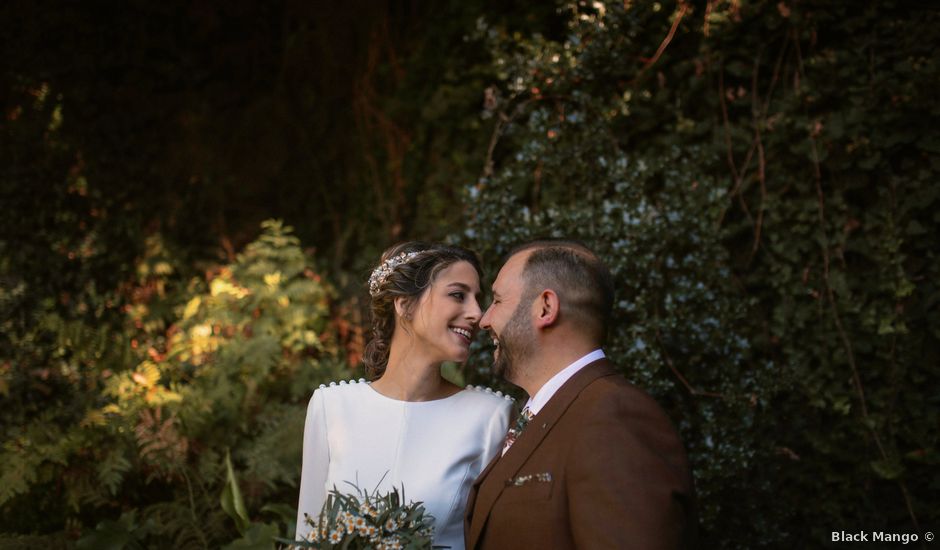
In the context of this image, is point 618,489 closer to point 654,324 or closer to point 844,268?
point 654,324

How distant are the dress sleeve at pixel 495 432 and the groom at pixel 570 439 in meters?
0.46

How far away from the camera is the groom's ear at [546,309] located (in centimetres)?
214

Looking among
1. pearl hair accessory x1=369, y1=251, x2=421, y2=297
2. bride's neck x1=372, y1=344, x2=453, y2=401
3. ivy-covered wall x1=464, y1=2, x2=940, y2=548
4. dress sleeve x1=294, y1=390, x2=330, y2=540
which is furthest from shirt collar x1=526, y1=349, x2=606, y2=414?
ivy-covered wall x1=464, y1=2, x2=940, y2=548

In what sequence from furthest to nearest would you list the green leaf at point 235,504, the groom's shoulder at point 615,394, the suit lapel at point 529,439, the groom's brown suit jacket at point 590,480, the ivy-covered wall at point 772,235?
1. the ivy-covered wall at point 772,235
2. the green leaf at point 235,504
3. the suit lapel at point 529,439
4. the groom's shoulder at point 615,394
5. the groom's brown suit jacket at point 590,480

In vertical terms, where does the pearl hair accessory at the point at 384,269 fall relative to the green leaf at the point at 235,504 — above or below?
above

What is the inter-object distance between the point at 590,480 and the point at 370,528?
721 millimetres

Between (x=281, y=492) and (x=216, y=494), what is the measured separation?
14.6 inches

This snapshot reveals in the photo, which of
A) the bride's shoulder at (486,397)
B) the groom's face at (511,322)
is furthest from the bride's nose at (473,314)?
the groom's face at (511,322)

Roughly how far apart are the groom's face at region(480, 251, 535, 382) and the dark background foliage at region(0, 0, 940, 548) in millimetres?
1554

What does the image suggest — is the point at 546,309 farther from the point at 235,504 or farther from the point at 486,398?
the point at 235,504

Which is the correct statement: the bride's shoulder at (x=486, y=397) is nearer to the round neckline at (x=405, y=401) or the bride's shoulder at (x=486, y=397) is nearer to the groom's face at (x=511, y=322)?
the round neckline at (x=405, y=401)

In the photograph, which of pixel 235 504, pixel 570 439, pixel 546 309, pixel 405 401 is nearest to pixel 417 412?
pixel 405 401

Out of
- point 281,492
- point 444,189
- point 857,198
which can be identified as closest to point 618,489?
point 857,198

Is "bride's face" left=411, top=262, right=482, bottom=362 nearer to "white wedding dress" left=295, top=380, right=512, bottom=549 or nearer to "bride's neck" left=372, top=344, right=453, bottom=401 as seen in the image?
"bride's neck" left=372, top=344, right=453, bottom=401
